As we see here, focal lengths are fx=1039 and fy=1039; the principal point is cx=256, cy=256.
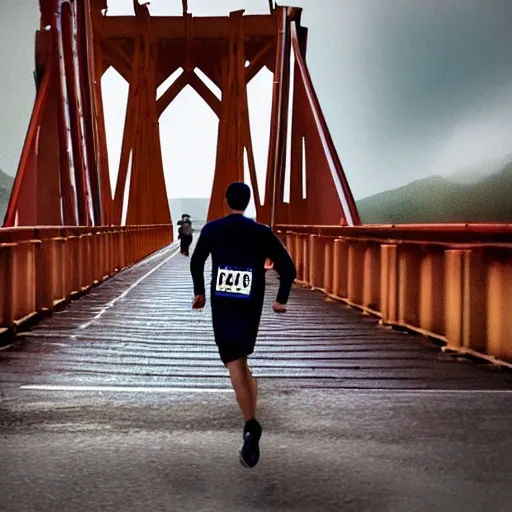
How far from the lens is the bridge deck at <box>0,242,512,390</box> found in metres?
7.55

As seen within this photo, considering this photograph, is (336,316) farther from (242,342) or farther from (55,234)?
(242,342)

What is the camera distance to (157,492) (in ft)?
14.2

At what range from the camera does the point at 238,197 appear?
516 cm

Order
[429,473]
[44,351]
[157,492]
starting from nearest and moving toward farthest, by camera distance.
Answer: [157,492] < [429,473] < [44,351]

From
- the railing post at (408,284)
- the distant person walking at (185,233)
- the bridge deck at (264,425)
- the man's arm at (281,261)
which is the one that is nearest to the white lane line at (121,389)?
the bridge deck at (264,425)

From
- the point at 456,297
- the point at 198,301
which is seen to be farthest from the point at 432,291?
the point at 198,301

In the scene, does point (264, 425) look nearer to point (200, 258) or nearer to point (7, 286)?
point (200, 258)

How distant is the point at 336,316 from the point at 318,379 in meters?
5.55

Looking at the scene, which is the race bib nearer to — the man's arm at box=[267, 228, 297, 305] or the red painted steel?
the man's arm at box=[267, 228, 297, 305]

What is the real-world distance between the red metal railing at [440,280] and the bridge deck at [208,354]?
22 cm

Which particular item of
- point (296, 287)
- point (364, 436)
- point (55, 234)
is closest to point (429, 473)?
point (364, 436)

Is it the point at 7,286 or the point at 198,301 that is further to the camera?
the point at 7,286

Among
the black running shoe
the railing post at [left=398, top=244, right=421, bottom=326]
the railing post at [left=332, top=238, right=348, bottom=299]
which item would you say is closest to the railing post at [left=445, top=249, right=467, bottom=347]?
the railing post at [left=398, top=244, right=421, bottom=326]

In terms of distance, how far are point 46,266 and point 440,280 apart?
523cm
